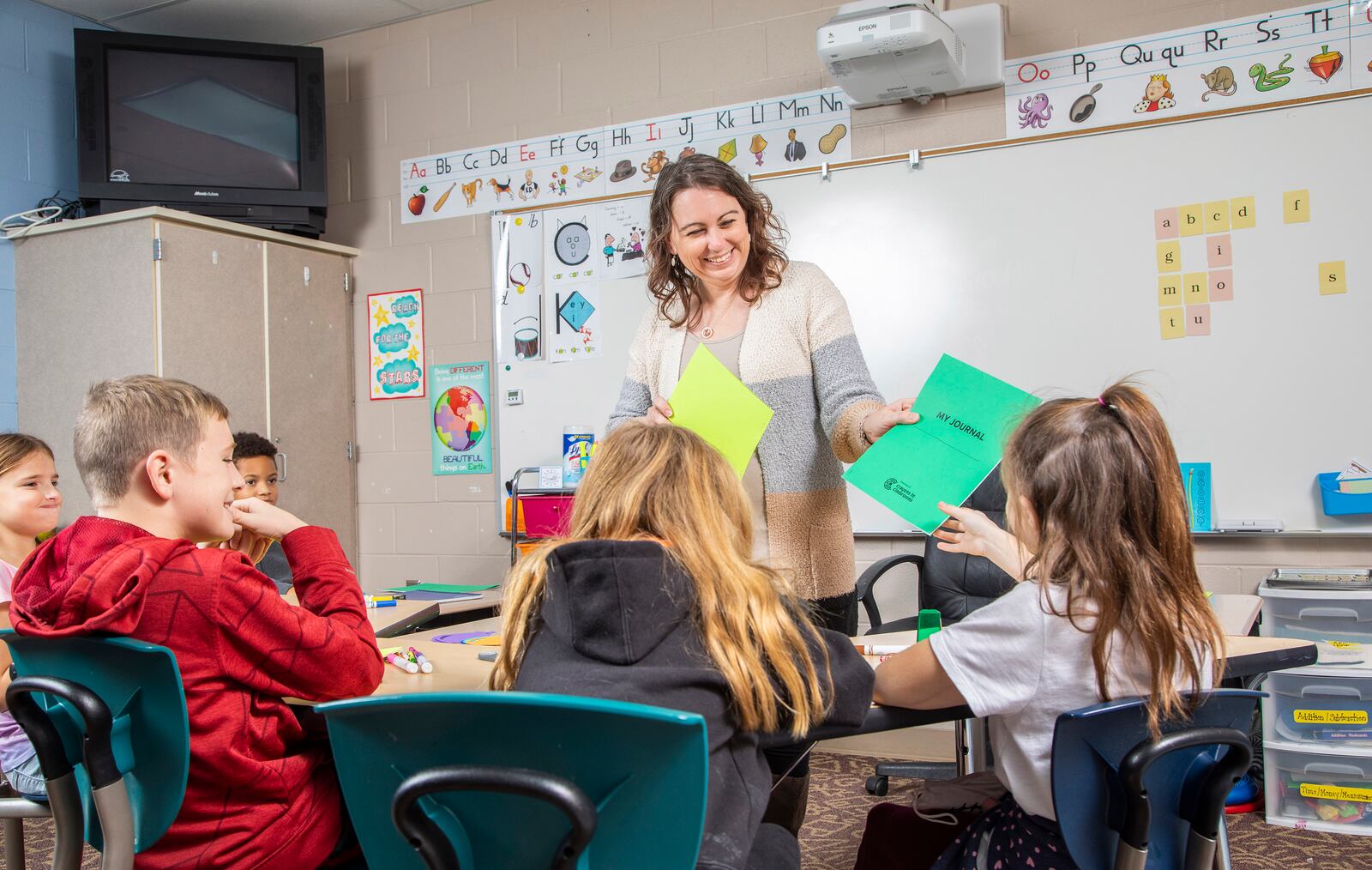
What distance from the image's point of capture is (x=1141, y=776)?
3.53ft

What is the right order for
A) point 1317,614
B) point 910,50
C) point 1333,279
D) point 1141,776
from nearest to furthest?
1. point 1141,776
2. point 1317,614
3. point 1333,279
4. point 910,50

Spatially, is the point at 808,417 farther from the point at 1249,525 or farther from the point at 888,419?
the point at 1249,525

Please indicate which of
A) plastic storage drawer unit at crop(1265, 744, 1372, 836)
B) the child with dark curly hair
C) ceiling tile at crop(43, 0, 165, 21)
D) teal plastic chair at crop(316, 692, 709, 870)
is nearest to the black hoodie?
teal plastic chair at crop(316, 692, 709, 870)

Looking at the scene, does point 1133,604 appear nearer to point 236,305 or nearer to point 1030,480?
point 1030,480

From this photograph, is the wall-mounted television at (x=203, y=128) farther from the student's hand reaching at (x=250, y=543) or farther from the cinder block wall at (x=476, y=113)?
the student's hand reaching at (x=250, y=543)

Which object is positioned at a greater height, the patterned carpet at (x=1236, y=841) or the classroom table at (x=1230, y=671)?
the classroom table at (x=1230, y=671)

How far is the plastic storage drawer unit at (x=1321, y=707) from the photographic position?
2615 millimetres

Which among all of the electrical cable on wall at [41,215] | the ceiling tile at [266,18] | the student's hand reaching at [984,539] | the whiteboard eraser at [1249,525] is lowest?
the whiteboard eraser at [1249,525]

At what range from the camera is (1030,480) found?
134cm

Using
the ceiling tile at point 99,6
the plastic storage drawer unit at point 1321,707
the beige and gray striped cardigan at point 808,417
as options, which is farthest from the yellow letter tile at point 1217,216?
the ceiling tile at point 99,6

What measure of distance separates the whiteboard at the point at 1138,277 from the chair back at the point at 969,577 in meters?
0.39

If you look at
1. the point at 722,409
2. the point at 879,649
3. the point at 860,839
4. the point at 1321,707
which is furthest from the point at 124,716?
the point at 1321,707

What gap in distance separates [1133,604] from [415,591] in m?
2.11

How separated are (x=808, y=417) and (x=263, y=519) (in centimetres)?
90
